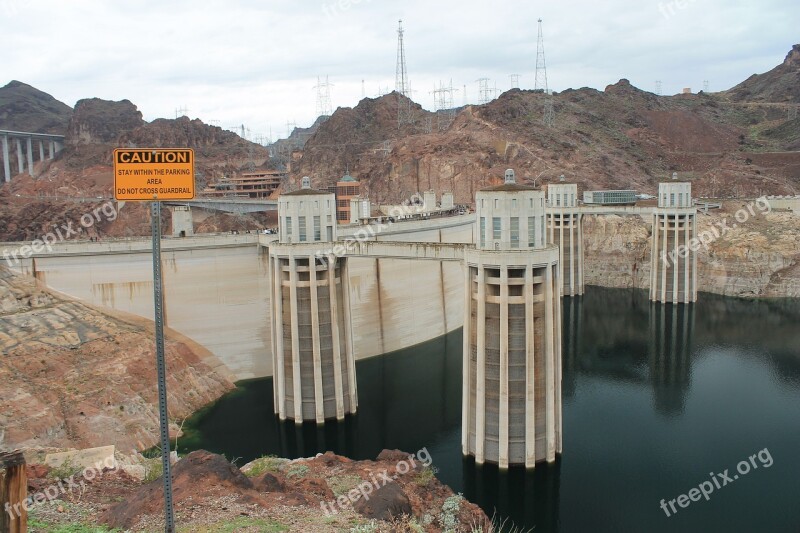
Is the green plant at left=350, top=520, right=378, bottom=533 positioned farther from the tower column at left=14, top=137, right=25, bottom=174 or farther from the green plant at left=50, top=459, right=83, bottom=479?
the tower column at left=14, top=137, right=25, bottom=174

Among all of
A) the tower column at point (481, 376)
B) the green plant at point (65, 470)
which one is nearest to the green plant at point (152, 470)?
the green plant at point (65, 470)

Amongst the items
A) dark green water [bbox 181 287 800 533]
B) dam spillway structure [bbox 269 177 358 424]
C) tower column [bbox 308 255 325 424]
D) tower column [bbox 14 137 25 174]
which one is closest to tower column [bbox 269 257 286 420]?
dam spillway structure [bbox 269 177 358 424]

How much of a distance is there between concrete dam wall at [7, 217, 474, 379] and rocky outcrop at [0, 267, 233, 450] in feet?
4.49

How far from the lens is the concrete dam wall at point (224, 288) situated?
4675cm

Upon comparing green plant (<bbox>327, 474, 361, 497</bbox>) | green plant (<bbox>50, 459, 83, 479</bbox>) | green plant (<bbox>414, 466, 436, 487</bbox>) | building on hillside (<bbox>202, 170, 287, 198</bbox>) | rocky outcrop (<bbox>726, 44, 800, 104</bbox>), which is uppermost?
rocky outcrop (<bbox>726, 44, 800, 104</bbox>)

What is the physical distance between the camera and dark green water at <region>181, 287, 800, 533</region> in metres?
31.5

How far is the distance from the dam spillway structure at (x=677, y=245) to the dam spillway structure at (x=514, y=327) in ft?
165

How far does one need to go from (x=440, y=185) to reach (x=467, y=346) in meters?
78.1

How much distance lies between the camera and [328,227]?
4244cm

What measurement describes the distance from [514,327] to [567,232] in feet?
182

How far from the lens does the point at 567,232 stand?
85.9 m

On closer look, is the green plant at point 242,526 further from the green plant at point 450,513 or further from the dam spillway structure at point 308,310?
the dam spillway structure at point 308,310

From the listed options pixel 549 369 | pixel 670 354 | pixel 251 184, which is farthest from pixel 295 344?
pixel 251 184

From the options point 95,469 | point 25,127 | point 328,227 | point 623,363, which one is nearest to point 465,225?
point 623,363
